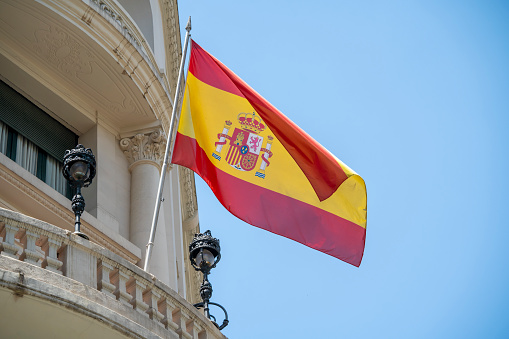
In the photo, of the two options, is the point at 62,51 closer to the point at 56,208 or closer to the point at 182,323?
the point at 56,208

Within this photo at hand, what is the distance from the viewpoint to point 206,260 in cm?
1317

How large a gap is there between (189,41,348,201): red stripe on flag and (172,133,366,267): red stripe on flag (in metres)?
0.52

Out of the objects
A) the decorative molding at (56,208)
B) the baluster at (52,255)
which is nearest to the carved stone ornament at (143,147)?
the decorative molding at (56,208)

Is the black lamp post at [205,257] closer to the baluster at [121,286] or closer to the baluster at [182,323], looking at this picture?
the baluster at [182,323]

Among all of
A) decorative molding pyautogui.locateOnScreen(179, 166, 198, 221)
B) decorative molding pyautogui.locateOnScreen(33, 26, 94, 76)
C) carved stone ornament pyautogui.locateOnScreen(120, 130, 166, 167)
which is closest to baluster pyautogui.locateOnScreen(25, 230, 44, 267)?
decorative molding pyautogui.locateOnScreen(33, 26, 94, 76)

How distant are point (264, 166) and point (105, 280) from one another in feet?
15.6

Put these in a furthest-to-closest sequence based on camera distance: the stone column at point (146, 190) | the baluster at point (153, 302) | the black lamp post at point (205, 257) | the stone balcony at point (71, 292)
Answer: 1. the stone column at point (146, 190)
2. the black lamp post at point (205, 257)
3. the baluster at point (153, 302)
4. the stone balcony at point (71, 292)

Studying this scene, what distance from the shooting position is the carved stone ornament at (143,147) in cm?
1969

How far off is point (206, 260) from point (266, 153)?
9.36 ft

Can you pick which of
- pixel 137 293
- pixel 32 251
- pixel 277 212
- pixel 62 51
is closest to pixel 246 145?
pixel 277 212

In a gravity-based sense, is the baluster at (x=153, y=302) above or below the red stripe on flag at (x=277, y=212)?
below

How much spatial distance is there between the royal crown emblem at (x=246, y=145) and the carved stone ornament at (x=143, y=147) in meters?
4.50

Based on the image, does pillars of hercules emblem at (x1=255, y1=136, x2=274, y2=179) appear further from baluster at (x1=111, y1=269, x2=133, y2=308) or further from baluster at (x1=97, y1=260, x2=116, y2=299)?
baluster at (x1=97, y1=260, x2=116, y2=299)

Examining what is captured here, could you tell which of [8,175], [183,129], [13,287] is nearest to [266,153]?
[183,129]
